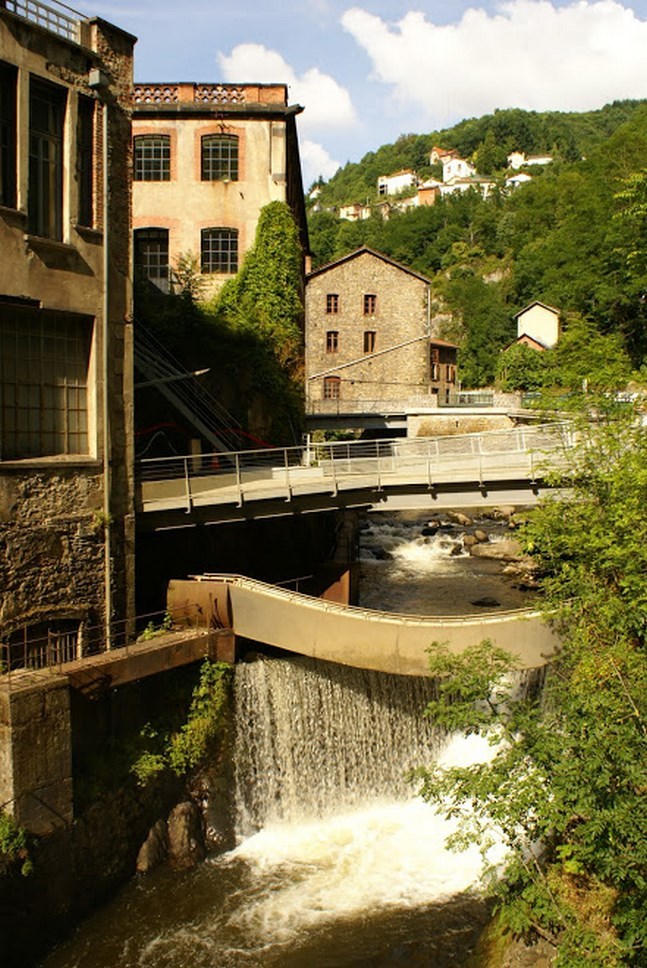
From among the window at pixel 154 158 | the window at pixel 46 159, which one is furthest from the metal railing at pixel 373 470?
the window at pixel 154 158

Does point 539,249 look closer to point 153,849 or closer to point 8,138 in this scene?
point 8,138

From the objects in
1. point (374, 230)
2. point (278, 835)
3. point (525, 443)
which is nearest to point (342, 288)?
point (525, 443)

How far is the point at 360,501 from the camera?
19.1m

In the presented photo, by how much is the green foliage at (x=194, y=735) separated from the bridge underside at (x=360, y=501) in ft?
10.2

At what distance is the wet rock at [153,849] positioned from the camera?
13609mm

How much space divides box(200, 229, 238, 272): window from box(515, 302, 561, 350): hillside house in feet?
126

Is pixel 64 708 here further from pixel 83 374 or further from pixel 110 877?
pixel 83 374

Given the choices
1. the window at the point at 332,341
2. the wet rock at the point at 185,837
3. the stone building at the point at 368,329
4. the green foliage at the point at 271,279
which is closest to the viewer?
the wet rock at the point at 185,837

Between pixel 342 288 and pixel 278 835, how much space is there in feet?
118

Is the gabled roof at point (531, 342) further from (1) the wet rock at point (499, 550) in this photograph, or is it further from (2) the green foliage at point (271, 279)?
(2) the green foliage at point (271, 279)

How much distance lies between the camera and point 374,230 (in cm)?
11294

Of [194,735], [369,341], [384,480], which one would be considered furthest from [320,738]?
[369,341]

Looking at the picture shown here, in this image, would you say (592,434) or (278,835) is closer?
(278,835)

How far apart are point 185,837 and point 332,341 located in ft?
117
